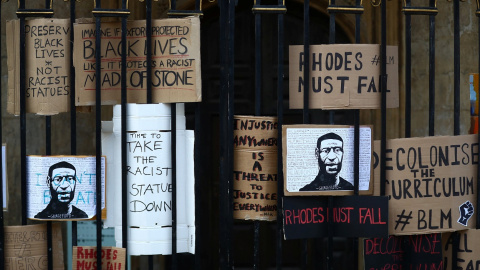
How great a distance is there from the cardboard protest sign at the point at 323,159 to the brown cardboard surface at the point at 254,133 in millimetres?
80

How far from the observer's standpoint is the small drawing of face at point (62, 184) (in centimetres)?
344

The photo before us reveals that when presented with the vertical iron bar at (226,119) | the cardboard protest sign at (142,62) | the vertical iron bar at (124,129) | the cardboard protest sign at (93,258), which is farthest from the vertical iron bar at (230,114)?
the cardboard protest sign at (93,258)

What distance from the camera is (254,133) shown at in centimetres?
349

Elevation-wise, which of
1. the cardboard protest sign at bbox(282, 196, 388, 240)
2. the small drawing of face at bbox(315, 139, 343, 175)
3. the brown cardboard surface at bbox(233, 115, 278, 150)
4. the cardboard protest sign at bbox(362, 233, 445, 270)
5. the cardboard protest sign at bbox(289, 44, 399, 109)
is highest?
the cardboard protest sign at bbox(289, 44, 399, 109)

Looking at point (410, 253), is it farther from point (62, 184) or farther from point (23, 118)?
point (23, 118)

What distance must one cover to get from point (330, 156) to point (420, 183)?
432mm

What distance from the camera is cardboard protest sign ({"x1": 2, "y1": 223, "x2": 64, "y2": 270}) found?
3.50m

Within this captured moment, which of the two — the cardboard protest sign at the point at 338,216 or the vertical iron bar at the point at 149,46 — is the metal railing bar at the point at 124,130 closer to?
the vertical iron bar at the point at 149,46

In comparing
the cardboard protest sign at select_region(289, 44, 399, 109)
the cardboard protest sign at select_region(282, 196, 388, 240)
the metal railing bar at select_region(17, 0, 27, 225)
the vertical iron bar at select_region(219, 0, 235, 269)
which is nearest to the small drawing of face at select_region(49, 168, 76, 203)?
the metal railing bar at select_region(17, 0, 27, 225)

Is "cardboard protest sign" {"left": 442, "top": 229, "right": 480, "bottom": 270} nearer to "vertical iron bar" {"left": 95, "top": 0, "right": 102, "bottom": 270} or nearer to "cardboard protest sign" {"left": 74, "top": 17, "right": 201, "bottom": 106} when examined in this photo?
"cardboard protest sign" {"left": 74, "top": 17, "right": 201, "bottom": 106}

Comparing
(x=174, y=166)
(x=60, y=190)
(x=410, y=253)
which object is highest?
(x=174, y=166)

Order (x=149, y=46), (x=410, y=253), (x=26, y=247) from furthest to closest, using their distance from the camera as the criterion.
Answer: (x=410, y=253) → (x=26, y=247) → (x=149, y=46)

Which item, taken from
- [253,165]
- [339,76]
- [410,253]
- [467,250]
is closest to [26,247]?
[253,165]

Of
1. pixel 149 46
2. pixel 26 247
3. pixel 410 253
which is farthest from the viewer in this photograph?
pixel 410 253
